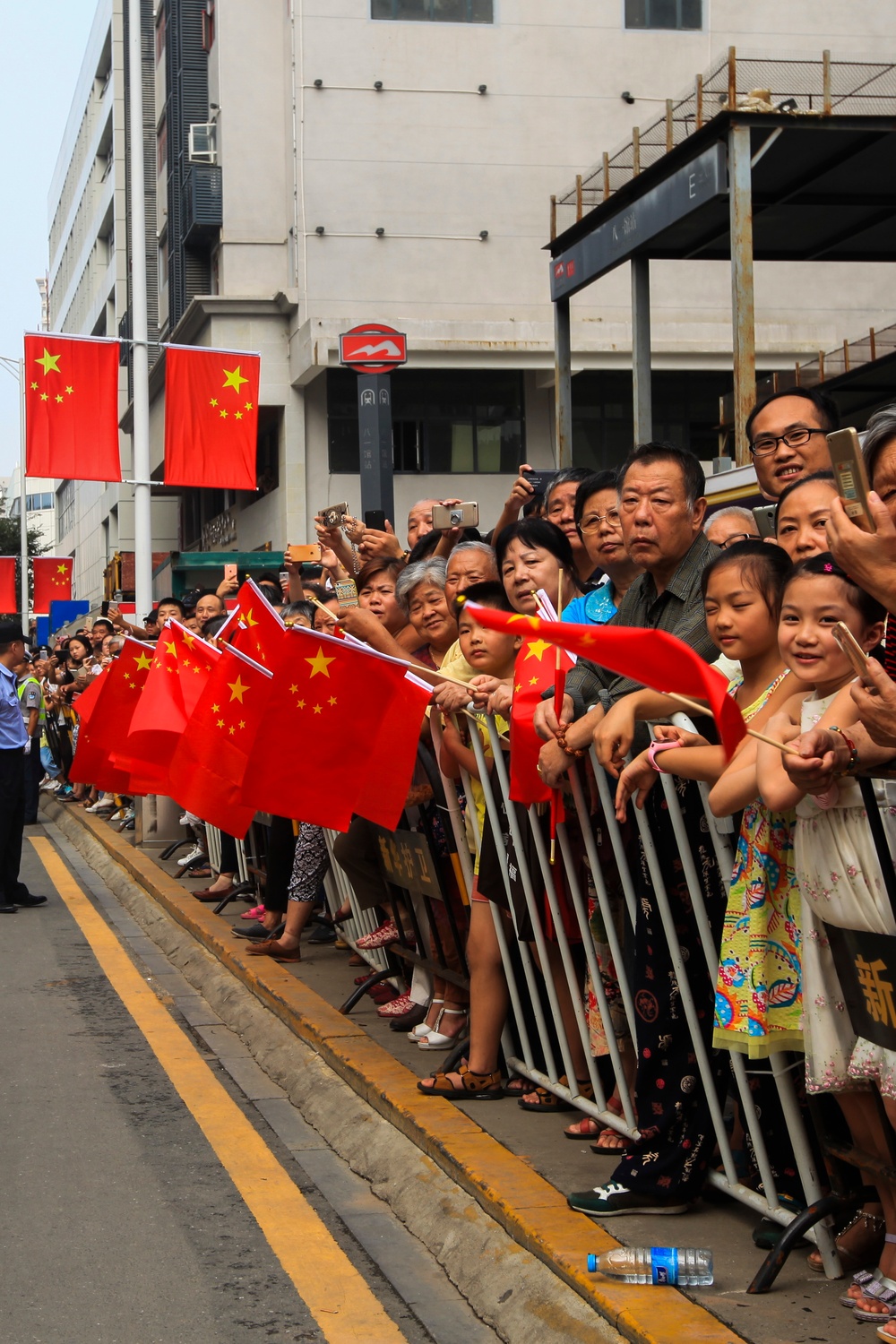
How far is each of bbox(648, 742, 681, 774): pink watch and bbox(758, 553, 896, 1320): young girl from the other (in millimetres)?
377

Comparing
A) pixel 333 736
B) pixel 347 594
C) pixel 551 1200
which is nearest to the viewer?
pixel 551 1200

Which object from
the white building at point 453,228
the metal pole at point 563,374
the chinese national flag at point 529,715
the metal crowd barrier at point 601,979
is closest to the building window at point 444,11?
the white building at point 453,228

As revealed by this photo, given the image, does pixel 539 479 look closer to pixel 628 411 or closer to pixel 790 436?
pixel 790 436

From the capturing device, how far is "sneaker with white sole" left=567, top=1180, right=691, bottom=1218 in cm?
397

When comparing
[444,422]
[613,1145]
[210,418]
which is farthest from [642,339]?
[613,1145]

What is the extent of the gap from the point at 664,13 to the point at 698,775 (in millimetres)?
32650

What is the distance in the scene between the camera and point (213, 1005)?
777 cm

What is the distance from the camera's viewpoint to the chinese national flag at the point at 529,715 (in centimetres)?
461

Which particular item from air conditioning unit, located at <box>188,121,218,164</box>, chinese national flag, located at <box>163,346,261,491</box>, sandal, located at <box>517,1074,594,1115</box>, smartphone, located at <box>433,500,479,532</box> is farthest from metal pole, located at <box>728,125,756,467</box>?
air conditioning unit, located at <box>188,121,218,164</box>

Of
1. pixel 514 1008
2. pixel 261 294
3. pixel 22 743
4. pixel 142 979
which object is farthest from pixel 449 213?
pixel 514 1008

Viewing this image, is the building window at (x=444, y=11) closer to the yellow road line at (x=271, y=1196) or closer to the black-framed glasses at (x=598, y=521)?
the yellow road line at (x=271, y=1196)

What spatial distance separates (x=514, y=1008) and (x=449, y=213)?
2893cm

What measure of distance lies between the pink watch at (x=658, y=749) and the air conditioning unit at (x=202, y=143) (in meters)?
32.4

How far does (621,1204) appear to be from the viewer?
3980 mm
